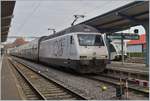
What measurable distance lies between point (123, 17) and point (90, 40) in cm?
686

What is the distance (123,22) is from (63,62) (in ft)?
34.3

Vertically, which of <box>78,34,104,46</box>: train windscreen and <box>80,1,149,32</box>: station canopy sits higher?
<box>80,1,149,32</box>: station canopy

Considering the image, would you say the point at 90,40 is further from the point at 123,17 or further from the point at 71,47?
the point at 123,17

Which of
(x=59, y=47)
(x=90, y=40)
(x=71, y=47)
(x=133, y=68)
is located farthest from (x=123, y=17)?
(x=71, y=47)

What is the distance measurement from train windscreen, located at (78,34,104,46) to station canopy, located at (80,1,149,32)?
4.23m

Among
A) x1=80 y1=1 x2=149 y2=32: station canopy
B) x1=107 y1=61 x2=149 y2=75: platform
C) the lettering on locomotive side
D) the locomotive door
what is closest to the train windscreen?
the locomotive door

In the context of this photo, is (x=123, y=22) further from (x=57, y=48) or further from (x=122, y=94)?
(x=122, y=94)

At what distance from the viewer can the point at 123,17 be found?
24.4m

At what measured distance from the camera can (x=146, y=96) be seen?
423 inches

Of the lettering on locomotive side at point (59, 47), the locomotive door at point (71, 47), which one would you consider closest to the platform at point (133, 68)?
the locomotive door at point (71, 47)

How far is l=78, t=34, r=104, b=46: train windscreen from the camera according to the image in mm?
18281

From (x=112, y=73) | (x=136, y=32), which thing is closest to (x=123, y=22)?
(x=136, y=32)

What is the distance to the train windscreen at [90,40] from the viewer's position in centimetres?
1828

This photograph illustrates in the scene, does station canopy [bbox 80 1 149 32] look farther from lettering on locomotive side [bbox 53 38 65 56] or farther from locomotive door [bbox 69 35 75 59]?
locomotive door [bbox 69 35 75 59]
